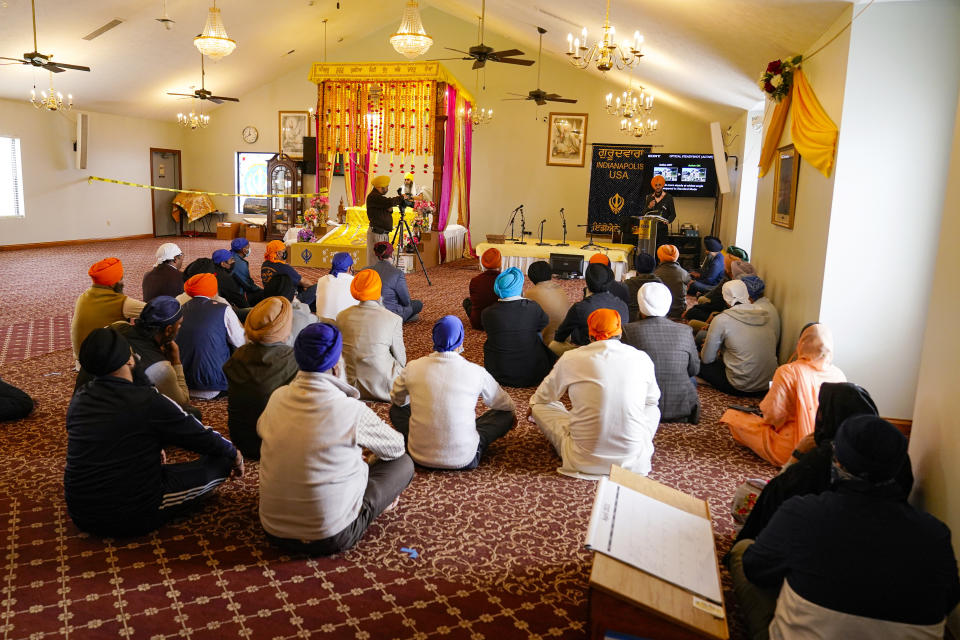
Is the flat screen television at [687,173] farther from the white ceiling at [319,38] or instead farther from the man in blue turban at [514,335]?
the man in blue turban at [514,335]

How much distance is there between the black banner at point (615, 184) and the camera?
13608 millimetres

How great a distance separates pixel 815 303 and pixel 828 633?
353 centimetres

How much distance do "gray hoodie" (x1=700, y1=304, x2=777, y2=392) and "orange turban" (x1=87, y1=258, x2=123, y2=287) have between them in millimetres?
4040

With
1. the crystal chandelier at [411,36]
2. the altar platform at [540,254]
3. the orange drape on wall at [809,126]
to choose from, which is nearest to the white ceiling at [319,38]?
the orange drape on wall at [809,126]

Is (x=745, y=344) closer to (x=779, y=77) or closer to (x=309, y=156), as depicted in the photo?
(x=779, y=77)

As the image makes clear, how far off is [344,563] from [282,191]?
14.1m

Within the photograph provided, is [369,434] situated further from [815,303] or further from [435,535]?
[815,303]

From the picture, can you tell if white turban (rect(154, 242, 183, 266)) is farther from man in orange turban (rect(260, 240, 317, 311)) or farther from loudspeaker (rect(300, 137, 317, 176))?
loudspeaker (rect(300, 137, 317, 176))

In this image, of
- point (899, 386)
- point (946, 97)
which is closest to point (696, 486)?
point (899, 386)

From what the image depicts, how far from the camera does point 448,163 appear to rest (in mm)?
12094

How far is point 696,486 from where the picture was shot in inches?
139

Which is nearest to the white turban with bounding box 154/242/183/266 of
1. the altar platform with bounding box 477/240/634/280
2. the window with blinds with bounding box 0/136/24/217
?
the altar platform with bounding box 477/240/634/280

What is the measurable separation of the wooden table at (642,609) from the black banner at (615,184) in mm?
11954

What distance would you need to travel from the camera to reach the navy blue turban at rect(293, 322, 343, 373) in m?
2.49
